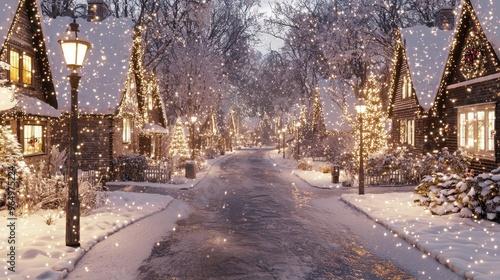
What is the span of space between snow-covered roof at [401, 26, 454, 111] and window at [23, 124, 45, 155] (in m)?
17.8

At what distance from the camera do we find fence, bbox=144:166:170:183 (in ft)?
76.5

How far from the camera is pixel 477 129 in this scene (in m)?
18.9

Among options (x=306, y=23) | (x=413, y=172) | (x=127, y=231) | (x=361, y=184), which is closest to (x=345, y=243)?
(x=127, y=231)

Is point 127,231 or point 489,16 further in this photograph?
point 489,16

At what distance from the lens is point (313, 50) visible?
151 feet

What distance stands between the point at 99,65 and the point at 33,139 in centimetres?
705

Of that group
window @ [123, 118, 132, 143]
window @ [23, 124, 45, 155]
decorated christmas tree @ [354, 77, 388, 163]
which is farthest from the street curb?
decorated christmas tree @ [354, 77, 388, 163]

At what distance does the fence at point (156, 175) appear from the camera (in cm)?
2331

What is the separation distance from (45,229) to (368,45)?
2833 centimetres

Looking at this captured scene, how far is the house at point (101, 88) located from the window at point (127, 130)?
0.11m

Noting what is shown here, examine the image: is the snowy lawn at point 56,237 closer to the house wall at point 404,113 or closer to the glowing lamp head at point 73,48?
the glowing lamp head at point 73,48

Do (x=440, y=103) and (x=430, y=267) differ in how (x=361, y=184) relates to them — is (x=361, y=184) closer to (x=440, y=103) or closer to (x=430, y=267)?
(x=440, y=103)

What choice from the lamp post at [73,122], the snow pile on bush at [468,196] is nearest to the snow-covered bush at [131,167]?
the lamp post at [73,122]

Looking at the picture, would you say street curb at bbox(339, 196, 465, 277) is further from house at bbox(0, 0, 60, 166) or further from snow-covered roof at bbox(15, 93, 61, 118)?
house at bbox(0, 0, 60, 166)
